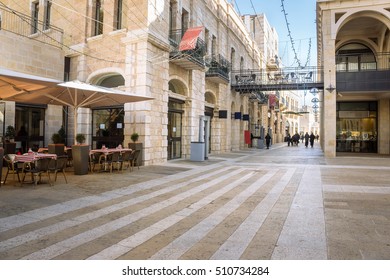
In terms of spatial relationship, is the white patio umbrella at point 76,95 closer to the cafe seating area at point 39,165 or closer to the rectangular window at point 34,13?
the cafe seating area at point 39,165

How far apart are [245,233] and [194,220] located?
1019mm

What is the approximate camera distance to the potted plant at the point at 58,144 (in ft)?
37.4

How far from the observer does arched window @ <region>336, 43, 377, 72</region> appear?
70.0 ft

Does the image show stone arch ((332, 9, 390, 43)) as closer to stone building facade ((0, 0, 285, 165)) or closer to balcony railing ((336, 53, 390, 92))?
balcony railing ((336, 53, 390, 92))

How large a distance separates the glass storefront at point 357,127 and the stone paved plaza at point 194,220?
51.9ft

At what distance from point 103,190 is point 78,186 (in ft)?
3.14

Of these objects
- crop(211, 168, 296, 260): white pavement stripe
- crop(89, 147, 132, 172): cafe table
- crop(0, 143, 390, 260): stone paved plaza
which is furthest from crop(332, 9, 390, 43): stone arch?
crop(89, 147, 132, 172): cafe table

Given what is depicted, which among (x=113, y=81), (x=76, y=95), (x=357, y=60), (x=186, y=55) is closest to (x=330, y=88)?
(x=357, y=60)

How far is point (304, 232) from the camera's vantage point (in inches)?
166

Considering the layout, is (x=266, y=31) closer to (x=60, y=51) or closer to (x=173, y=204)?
(x=60, y=51)

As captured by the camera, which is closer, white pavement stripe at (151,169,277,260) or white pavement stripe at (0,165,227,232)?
white pavement stripe at (151,169,277,260)

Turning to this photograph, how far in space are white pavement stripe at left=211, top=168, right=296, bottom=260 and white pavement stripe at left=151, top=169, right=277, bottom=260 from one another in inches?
16.3

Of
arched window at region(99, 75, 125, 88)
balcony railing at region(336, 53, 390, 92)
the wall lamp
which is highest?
balcony railing at region(336, 53, 390, 92)

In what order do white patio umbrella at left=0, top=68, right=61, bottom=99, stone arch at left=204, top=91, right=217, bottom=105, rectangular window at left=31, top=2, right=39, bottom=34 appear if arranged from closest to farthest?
white patio umbrella at left=0, top=68, right=61, bottom=99 < rectangular window at left=31, top=2, right=39, bottom=34 < stone arch at left=204, top=91, right=217, bottom=105
